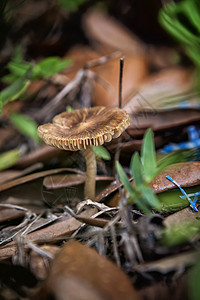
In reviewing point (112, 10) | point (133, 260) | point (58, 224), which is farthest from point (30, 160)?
point (112, 10)

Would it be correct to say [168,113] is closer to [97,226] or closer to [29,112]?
[97,226]

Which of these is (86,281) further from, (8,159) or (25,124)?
(25,124)

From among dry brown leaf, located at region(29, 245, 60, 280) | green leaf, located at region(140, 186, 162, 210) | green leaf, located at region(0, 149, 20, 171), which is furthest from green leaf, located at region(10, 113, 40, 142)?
green leaf, located at region(140, 186, 162, 210)

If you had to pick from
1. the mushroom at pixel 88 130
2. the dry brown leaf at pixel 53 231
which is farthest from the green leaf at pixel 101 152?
the dry brown leaf at pixel 53 231

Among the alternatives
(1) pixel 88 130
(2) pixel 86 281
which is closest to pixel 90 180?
(1) pixel 88 130

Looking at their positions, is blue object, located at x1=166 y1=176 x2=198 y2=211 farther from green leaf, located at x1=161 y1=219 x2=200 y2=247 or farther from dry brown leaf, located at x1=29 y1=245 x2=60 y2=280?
dry brown leaf, located at x1=29 y1=245 x2=60 y2=280

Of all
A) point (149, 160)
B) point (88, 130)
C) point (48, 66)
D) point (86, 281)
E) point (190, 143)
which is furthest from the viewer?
point (48, 66)
